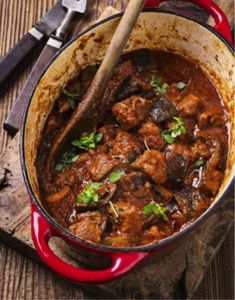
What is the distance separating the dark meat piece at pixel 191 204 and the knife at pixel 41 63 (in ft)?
2.92

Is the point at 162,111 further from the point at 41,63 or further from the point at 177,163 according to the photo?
the point at 41,63

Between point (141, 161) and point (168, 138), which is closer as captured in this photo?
point (141, 161)

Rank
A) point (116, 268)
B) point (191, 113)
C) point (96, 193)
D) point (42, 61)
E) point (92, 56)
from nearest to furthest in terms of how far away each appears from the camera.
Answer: point (116, 268)
point (96, 193)
point (191, 113)
point (92, 56)
point (42, 61)

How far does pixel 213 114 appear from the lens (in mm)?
3020

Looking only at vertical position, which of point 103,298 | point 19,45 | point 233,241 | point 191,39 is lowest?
point 103,298

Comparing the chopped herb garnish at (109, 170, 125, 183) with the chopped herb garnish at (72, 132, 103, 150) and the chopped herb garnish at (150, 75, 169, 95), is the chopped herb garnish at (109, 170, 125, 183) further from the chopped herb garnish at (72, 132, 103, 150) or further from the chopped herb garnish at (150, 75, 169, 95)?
the chopped herb garnish at (150, 75, 169, 95)

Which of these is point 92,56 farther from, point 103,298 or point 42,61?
point 103,298

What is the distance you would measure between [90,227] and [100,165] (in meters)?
0.29

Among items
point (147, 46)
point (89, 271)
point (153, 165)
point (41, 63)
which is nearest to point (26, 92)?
point (41, 63)

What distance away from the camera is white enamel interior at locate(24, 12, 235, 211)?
115 inches

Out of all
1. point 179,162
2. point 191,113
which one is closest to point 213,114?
point 191,113

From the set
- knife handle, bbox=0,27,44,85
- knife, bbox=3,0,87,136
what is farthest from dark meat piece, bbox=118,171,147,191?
knife handle, bbox=0,27,44,85

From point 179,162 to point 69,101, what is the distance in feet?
1.94

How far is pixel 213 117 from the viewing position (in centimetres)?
300
